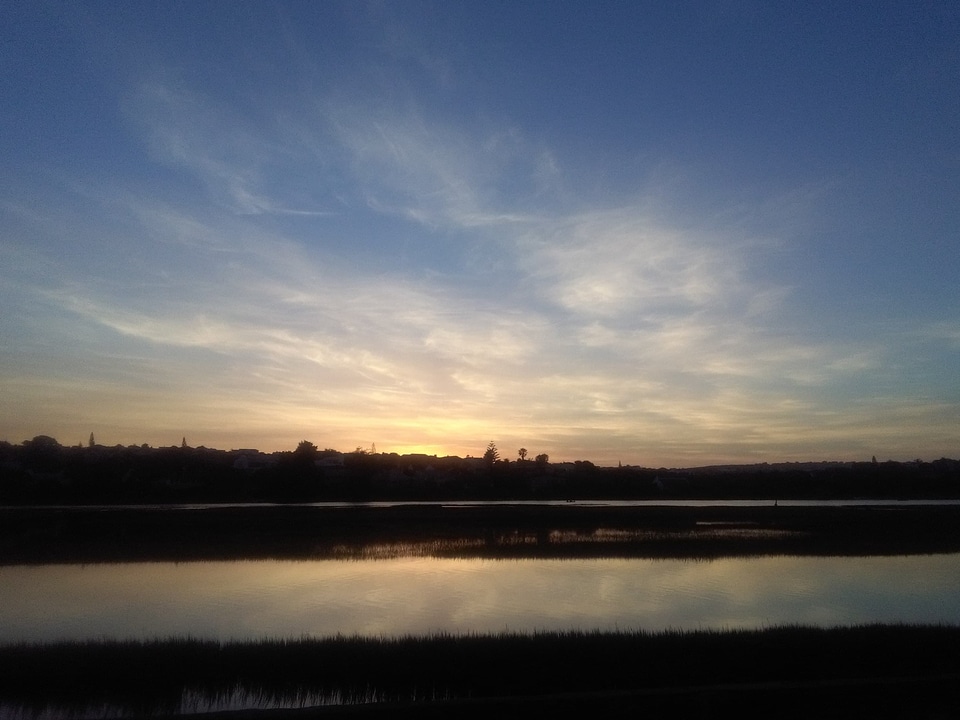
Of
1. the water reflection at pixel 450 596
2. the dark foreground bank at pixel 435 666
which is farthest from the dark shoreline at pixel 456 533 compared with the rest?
the dark foreground bank at pixel 435 666

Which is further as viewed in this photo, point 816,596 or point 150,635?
point 816,596

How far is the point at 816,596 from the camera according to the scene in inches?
698

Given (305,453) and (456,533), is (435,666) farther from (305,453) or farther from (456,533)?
(305,453)

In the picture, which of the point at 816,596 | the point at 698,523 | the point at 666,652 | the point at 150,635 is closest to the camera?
the point at 666,652

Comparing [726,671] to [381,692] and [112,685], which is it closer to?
[381,692]

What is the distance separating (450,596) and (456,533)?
15.0 metres

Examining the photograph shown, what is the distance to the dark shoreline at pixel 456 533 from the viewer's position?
2556cm

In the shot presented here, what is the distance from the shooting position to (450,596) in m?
17.2

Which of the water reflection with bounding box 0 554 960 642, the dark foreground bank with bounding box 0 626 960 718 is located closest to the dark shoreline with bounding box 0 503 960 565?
the water reflection with bounding box 0 554 960 642

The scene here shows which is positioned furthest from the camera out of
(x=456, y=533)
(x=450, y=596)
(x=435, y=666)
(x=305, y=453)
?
(x=305, y=453)

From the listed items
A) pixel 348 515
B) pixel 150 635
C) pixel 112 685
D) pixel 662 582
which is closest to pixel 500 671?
pixel 112 685

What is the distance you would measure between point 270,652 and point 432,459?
12098 cm

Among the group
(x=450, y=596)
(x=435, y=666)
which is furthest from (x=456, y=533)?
(x=435, y=666)

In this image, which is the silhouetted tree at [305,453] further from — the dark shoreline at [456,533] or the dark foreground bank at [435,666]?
the dark foreground bank at [435,666]
